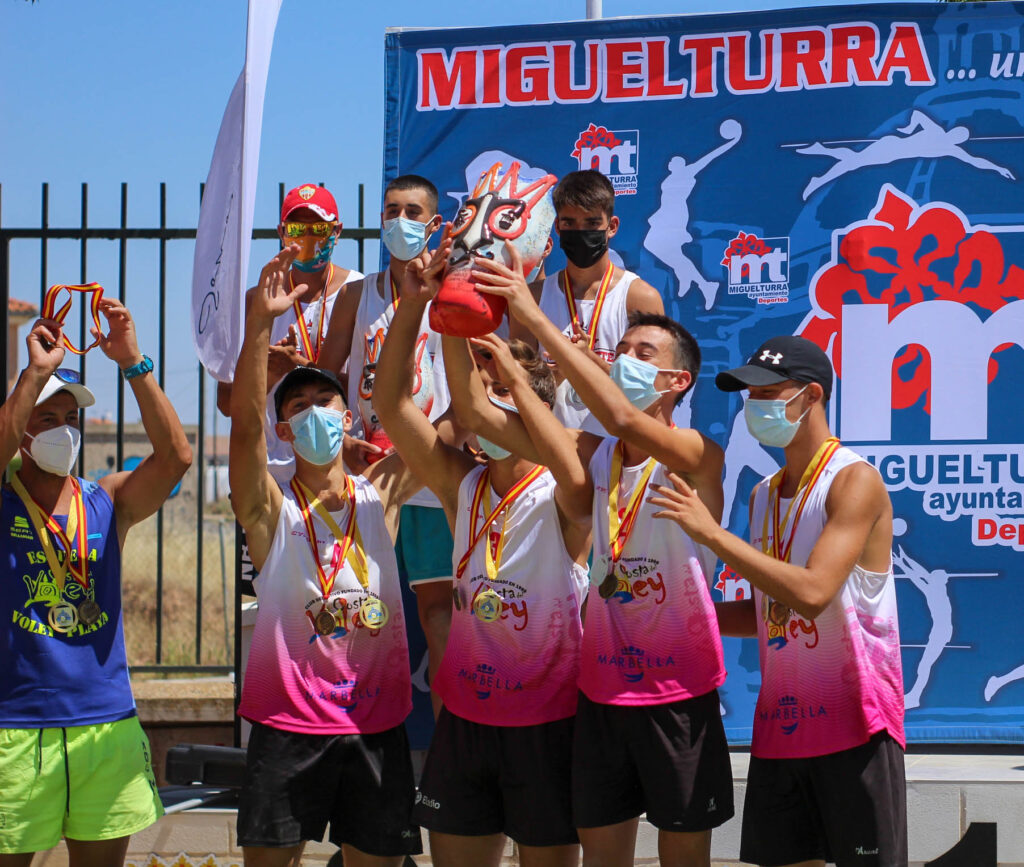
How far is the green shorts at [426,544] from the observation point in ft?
16.2

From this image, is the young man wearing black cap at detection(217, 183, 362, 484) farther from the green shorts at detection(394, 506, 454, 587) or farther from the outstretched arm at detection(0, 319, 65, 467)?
the outstretched arm at detection(0, 319, 65, 467)

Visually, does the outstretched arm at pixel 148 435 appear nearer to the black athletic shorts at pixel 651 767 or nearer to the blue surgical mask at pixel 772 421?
the black athletic shorts at pixel 651 767

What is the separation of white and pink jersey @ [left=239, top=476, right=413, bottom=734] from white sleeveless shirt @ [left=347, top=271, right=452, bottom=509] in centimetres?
81

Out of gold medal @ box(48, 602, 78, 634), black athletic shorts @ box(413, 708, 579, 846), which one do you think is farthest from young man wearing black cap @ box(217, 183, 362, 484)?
black athletic shorts @ box(413, 708, 579, 846)

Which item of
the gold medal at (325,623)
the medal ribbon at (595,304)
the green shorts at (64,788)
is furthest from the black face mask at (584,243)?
the green shorts at (64,788)

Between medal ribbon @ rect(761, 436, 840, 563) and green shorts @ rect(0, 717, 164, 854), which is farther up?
medal ribbon @ rect(761, 436, 840, 563)

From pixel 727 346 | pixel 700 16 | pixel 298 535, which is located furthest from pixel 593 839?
pixel 700 16

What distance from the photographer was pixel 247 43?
403cm

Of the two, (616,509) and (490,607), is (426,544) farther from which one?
(616,509)

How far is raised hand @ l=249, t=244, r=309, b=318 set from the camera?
3.96m

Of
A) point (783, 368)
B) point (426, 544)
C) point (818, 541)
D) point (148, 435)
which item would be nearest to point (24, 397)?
point (148, 435)

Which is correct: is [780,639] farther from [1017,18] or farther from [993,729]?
[1017,18]

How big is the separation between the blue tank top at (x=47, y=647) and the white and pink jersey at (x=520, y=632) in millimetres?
1103

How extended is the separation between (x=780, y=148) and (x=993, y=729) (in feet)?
9.17
